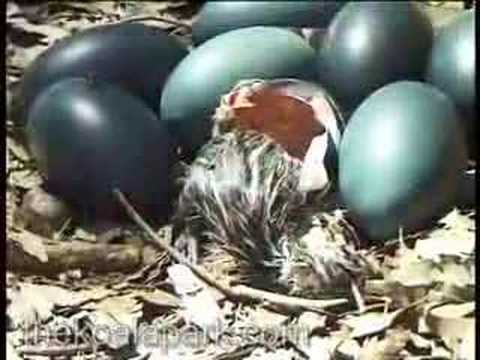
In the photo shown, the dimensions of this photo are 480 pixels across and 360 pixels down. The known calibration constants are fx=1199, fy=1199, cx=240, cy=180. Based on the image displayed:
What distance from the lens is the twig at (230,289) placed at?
5.04ft

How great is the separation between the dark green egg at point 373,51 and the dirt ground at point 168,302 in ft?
0.15

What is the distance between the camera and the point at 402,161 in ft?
4.93

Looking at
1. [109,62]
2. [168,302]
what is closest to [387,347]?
[168,302]

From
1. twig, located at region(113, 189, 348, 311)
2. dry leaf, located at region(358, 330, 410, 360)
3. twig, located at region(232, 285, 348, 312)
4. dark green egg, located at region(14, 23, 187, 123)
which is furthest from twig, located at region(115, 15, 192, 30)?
dry leaf, located at region(358, 330, 410, 360)

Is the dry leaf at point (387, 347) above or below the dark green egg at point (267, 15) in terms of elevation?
below

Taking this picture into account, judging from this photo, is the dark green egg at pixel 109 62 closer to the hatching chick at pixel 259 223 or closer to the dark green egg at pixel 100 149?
the dark green egg at pixel 100 149

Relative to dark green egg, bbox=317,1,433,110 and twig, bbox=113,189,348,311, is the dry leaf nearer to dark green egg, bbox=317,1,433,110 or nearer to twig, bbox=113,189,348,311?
twig, bbox=113,189,348,311

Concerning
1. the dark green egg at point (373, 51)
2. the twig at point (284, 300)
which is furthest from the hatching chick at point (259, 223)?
the dark green egg at point (373, 51)

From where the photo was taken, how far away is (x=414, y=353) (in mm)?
1492

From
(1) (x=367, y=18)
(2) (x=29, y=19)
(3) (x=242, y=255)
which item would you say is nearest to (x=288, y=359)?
(3) (x=242, y=255)

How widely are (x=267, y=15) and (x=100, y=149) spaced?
0.94ft

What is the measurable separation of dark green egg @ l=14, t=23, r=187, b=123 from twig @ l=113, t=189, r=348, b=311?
147 mm

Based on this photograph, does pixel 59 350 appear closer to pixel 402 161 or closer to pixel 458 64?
pixel 402 161

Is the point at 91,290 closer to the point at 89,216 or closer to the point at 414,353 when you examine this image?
the point at 89,216
